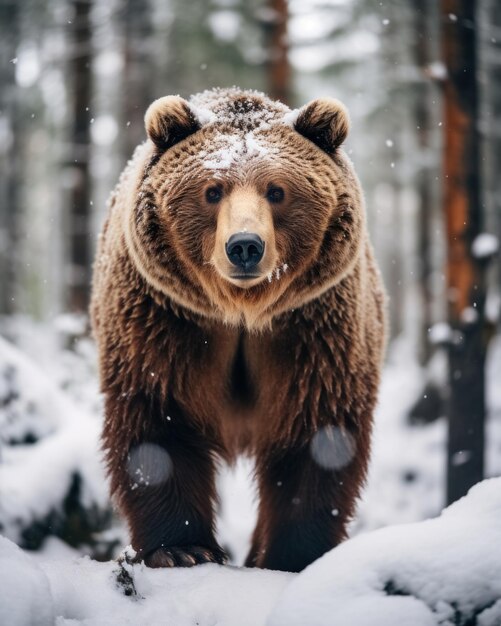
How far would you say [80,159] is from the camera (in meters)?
8.91

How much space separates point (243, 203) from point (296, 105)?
912 cm

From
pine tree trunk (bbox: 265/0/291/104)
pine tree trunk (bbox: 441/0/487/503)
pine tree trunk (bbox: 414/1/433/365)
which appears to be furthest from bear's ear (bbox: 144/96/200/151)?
pine tree trunk (bbox: 414/1/433/365)

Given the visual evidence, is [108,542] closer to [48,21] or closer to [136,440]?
[136,440]

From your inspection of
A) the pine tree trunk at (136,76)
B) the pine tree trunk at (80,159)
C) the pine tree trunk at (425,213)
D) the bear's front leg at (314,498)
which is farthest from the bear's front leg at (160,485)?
the pine tree trunk at (425,213)

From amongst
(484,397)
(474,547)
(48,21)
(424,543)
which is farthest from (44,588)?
(48,21)

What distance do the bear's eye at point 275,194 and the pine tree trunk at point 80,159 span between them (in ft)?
18.6

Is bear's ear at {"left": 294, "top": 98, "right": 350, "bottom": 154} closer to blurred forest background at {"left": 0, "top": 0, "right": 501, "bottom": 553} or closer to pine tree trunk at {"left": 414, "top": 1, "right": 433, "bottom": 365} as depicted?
blurred forest background at {"left": 0, "top": 0, "right": 501, "bottom": 553}

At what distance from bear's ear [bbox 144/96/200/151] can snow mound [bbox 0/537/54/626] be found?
83.9 inches

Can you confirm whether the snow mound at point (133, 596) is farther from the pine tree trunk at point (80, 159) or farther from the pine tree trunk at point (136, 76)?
the pine tree trunk at point (136, 76)

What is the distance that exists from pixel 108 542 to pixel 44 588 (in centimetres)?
293

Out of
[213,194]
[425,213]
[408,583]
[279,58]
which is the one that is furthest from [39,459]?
[425,213]

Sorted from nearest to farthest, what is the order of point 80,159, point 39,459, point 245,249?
point 245,249
point 39,459
point 80,159

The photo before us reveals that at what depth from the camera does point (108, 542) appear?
5.25 m

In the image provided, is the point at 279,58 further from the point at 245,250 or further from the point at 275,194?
the point at 245,250
